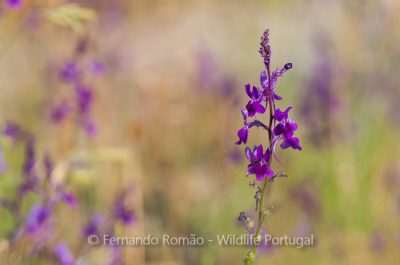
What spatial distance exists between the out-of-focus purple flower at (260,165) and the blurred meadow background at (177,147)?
3.34 feet

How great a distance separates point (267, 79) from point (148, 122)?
397cm

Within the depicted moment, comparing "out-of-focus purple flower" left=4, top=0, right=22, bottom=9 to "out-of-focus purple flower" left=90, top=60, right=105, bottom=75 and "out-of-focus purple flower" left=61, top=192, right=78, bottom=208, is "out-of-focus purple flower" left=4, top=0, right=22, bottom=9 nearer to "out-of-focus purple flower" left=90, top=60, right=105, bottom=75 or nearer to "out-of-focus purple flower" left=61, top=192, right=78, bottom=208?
"out-of-focus purple flower" left=61, top=192, right=78, bottom=208

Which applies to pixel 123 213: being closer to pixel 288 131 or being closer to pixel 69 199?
pixel 69 199

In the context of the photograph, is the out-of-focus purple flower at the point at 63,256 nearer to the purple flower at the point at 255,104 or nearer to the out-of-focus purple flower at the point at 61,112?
the out-of-focus purple flower at the point at 61,112

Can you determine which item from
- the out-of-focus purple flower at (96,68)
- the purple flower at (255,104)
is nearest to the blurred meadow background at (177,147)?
the out-of-focus purple flower at (96,68)

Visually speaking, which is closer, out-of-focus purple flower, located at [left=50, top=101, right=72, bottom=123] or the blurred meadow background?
the blurred meadow background

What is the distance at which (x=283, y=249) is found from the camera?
13.5 ft

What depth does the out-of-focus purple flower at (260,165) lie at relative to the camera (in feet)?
6.28

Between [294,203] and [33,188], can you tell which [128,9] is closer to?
[294,203]

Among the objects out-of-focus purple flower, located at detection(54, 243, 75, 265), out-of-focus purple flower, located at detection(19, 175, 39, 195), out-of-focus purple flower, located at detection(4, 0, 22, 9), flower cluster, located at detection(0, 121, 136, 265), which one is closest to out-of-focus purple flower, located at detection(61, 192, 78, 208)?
flower cluster, located at detection(0, 121, 136, 265)

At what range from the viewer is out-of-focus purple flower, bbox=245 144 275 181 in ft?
6.28

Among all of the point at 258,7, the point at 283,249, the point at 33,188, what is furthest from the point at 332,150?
the point at 258,7

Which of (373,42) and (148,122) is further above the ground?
(373,42)

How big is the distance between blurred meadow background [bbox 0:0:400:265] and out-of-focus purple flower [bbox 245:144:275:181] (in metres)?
1.02
